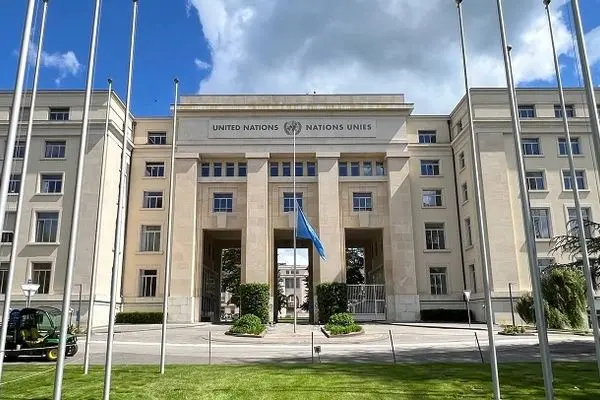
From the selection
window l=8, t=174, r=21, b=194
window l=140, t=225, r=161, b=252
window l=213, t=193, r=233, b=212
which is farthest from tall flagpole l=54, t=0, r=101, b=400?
window l=140, t=225, r=161, b=252

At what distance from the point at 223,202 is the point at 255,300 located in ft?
31.3

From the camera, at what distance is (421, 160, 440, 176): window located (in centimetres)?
4612

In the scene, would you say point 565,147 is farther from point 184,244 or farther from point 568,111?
point 184,244

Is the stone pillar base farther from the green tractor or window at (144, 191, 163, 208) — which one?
the green tractor

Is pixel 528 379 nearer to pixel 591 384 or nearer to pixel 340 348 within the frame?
pixel 591 384

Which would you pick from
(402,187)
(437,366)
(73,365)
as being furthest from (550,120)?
(73,365)

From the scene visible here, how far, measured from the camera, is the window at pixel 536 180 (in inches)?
1651

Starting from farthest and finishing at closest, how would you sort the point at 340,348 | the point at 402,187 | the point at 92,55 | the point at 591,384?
1. the point at 402,187
2. the point at 340,348
3. the point at 591,384
4. the point at 92,55

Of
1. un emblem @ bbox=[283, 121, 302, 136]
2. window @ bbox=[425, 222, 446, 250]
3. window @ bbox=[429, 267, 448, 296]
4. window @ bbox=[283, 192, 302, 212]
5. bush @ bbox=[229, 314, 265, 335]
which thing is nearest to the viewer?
bush @ bbox=[229, 314, 265, 335]

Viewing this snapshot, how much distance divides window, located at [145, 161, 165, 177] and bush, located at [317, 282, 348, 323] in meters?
17.5

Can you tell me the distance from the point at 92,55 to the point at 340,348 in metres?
17.6

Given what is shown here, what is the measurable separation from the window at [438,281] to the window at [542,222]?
828cm

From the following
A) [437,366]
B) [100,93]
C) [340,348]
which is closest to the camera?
[437,366]

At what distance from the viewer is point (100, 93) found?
40.8 m
